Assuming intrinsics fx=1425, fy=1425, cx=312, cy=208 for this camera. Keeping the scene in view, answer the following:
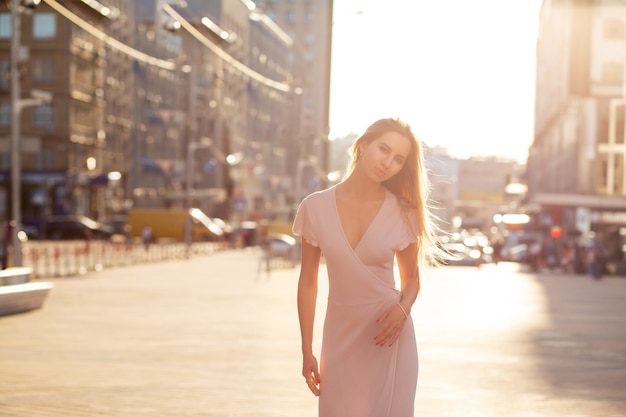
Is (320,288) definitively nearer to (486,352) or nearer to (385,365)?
(486,352)

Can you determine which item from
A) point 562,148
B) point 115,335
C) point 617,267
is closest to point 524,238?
point 562,148

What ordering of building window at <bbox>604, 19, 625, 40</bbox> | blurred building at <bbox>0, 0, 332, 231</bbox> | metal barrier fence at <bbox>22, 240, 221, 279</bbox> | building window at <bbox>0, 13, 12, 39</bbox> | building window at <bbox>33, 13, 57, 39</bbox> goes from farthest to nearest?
building window at <bbox>0, 13, 12, 39</bbox> → building window at <bbox>33, 13, 57, 39</bbox> → blurred building at <bbox>0, 0, 332, 231</bbox> → building window at <bbox>604, 19, 625, 40</bbox> → metal barrier fence at <bbox>22, 240, 221, 279</bbox>

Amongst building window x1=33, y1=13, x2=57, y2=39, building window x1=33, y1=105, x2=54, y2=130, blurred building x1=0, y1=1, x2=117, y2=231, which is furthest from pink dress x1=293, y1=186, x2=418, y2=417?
building window x1=33, y1=13, x2=57, y2=39

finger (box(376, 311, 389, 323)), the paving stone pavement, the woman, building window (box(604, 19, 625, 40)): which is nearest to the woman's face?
the woman

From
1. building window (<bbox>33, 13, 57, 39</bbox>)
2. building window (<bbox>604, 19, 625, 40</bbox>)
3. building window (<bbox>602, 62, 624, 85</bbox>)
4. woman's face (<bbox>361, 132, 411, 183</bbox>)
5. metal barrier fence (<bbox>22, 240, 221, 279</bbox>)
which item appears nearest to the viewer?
woman's face (<bbox>361, 132, 411, 183</bbox>)

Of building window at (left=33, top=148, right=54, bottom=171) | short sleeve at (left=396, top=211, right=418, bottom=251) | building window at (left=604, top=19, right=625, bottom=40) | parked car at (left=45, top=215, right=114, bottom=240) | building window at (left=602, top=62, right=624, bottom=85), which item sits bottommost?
parked car at (left=45, top=215, right=114, bottom=240)

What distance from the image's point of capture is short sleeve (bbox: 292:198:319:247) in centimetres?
552

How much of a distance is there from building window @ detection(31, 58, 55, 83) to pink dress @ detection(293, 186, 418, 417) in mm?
80946

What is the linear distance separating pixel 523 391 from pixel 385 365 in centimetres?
671

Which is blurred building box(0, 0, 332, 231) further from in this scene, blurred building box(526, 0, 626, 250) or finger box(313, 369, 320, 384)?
finger box(313, 369, 320, 384)

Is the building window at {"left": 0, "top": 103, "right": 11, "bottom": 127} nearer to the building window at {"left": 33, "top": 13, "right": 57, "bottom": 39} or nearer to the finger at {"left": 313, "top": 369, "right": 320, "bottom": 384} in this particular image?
the building window at {"left": 33, "top": 13, "right": 57, "bottom": 39}

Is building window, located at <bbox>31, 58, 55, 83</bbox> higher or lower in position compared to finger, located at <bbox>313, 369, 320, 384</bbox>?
higher

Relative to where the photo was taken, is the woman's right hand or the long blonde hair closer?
the long blonde hair

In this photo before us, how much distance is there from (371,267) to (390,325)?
0.78 ft
